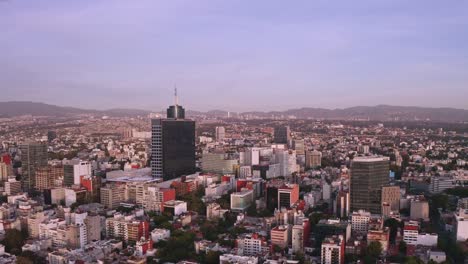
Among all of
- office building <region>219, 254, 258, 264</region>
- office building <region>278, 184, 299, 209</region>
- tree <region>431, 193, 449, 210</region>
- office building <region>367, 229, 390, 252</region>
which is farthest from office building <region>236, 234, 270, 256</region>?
tree <region>431, 193, 449, 210</region>

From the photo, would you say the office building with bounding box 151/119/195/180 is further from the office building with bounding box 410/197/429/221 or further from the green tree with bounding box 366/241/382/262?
the green tree with bounding box 366/241/382/262

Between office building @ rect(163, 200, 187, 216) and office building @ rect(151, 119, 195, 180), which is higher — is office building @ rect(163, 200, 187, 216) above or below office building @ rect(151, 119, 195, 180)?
below

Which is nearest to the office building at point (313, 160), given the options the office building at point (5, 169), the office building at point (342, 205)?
the office building at point (342, 205)

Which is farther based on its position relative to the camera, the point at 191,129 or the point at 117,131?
the point at 117,131

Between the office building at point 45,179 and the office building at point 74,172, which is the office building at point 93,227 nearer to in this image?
the office building at point 74,172

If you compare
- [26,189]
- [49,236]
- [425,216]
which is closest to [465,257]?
[425,216]

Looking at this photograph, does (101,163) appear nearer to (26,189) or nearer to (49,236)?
(26,189)

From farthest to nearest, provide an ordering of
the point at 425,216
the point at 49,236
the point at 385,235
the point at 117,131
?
the point at 117,131 → the point at 425,216 → the point at 49,236 → the point at 385,235
